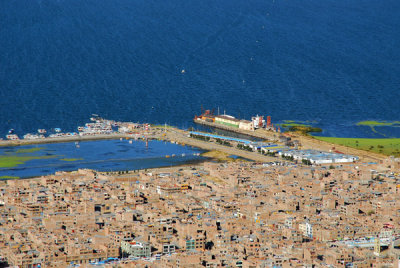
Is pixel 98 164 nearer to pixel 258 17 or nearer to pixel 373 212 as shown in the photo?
pixel 373 212

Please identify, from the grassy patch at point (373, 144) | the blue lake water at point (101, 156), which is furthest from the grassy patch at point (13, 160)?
the grassy patch at point (373, 144)

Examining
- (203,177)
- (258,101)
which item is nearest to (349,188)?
(203,177)

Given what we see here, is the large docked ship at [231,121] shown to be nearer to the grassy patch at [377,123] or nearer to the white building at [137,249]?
the grassy patch at [377,123]

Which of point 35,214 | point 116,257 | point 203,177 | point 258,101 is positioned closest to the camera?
point 116,257

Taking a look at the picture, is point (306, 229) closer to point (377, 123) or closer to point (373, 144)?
point (373, 144)

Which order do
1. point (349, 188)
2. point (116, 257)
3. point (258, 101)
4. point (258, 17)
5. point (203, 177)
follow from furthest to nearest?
point (258, 17) < point (258, 101) < point (203, 177) < point (349, 188) < point (116, 257)

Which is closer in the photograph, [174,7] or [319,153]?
[319,153]

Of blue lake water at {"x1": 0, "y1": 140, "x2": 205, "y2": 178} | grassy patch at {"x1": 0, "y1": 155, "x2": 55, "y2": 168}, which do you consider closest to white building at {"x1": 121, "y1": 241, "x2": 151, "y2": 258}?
blue lake water at {"x1": 0, "y1": 140, "x2": 205, "y2": 178}

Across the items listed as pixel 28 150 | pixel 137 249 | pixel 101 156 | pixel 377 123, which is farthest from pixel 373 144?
pixel 137 249
